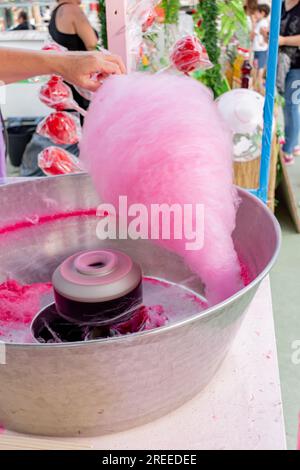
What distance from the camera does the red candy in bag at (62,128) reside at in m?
1.35

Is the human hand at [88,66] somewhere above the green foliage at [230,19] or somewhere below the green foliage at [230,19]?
above

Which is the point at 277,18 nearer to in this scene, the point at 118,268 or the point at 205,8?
the point at 118,268

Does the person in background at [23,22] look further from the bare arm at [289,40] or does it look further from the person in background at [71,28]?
the bare arm at [289,40]

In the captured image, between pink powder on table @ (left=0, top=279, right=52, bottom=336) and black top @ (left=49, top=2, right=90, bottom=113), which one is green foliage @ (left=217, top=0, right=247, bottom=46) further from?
pink powder on table @ (left=0, top=279, right=52, bottom=336)

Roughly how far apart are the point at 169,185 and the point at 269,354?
0.36m

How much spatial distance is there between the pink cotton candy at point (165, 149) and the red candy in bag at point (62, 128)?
559 mm

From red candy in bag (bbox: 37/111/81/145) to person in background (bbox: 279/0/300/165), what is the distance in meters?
2.44

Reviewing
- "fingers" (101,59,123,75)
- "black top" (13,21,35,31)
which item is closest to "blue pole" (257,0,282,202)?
"fingers" (101,59,123,75)

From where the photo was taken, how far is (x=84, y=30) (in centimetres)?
288

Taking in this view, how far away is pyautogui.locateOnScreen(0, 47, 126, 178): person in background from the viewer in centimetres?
91

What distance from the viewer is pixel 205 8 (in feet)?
7.88

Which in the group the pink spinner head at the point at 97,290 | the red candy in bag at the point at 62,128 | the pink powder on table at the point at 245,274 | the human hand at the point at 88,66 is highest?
the human hand at the point at 88,66

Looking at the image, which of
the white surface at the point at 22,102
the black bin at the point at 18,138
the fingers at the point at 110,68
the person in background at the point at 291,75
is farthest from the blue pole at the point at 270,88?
the white surface at the point at 22,102
